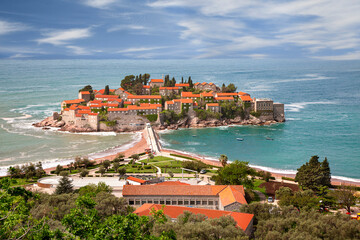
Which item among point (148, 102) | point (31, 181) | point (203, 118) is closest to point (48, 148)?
point (31, 181)

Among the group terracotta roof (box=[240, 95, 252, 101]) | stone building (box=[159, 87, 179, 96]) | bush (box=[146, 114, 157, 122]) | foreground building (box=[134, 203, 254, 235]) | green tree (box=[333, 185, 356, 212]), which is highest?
stone building (box=[159, 87, 179, 96])

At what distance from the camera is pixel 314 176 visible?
32.6 metres

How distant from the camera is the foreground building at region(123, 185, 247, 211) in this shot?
2784 cm

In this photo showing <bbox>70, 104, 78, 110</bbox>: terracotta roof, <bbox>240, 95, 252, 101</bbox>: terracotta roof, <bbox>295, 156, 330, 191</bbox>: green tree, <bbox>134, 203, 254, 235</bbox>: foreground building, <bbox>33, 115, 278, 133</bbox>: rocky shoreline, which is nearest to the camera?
<bbox>134, 203, 254, 235</bbox>: foreground building

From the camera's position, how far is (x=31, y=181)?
36.8 meters

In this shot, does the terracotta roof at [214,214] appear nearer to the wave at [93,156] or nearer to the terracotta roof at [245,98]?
the wave at [93,156]

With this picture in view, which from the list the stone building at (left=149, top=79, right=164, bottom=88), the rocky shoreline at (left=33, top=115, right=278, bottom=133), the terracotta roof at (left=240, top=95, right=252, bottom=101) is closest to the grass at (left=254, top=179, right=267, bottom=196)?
the rocky shoreline at (left=33, top=115, right=278, bottom=133)

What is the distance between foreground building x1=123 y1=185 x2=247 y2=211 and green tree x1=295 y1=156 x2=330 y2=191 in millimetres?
8380

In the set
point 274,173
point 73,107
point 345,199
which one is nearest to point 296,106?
point 274,173

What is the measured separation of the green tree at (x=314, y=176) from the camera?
32375 mm

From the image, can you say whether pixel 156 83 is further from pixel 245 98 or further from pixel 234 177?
pixel 234 177

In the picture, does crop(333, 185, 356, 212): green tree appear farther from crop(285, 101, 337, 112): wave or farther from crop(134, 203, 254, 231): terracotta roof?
crop(285, 101, 337, 112): wave

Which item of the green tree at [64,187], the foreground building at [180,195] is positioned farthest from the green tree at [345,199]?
the green tree at [64,187]

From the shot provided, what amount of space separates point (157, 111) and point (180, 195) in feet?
135
